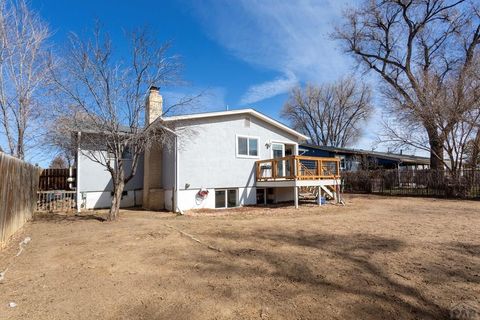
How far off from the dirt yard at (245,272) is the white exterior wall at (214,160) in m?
4.25

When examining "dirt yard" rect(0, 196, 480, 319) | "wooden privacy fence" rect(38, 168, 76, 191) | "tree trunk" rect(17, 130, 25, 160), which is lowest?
"dirt yard" rect(0, 196, 480, 319)

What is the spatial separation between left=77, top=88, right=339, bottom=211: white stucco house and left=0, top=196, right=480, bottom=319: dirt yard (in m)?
4.34

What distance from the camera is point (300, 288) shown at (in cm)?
380

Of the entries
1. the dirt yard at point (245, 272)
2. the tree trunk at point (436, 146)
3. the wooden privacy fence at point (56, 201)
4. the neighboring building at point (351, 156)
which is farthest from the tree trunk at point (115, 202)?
the neighboring building at point (351, 156)

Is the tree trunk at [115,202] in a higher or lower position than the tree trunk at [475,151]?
lower

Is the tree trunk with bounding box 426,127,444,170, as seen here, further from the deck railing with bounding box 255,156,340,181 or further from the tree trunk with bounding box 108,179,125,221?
the tree trunk with bounding box 108,179,125,221

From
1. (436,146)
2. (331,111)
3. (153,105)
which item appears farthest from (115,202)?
(331,111)

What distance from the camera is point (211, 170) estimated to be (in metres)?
12.7

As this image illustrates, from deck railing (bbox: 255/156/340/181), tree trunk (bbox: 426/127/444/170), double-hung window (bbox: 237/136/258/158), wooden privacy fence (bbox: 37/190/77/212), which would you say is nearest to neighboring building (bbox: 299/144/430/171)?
tree trunk (bbox: 426/127/444/170)

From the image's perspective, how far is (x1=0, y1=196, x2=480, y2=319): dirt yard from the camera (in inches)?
129

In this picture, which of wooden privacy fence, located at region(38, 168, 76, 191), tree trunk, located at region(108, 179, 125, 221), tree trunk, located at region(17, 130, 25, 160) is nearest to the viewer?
tree trunk, located at region(108, 179, 125, 221)

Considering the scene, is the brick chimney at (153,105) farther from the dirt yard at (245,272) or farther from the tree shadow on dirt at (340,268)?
the tree shadow on dirt at (340,268)

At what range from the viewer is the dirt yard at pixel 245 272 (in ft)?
10.8

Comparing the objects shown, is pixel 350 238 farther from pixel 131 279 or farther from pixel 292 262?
pixel 131 279
